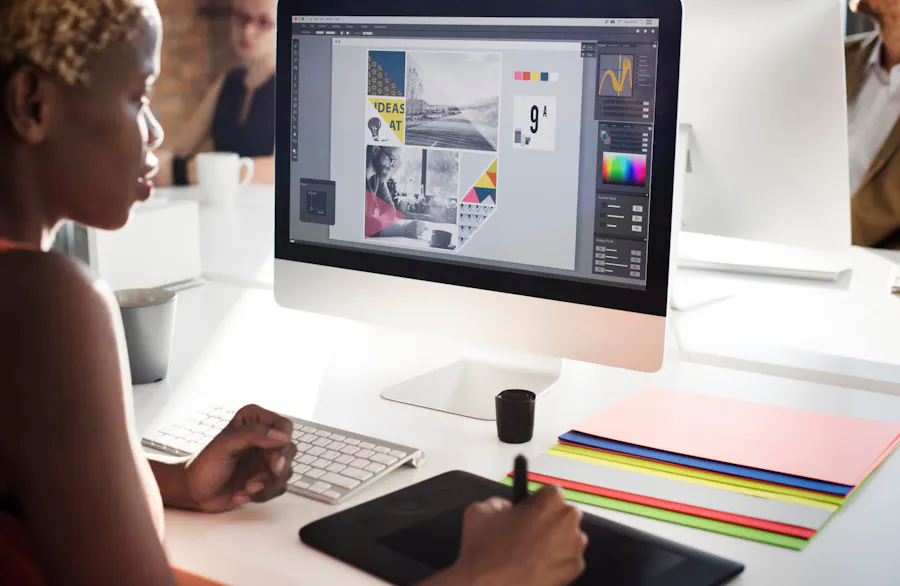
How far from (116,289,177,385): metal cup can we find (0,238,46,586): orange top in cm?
64

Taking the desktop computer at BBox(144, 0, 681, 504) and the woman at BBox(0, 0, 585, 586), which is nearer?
the woman at BBox(0, 0, 585, 586)

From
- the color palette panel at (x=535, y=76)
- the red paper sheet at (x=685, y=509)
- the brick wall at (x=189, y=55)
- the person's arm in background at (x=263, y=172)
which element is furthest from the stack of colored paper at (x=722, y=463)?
the brick wall at (x=189, y=55)

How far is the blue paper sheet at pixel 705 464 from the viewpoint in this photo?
1.07 m

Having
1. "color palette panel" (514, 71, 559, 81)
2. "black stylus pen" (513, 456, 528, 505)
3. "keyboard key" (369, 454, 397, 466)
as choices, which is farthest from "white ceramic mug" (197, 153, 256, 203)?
"black stylus pen" (513, 456, 528, 505)

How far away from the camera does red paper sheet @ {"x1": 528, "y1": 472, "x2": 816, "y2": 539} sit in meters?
0.97

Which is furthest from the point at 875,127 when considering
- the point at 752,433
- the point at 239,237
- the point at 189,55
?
the point at 189,55

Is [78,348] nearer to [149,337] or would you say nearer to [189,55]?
[149,337]

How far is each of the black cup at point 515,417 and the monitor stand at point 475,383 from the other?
8 centimetres

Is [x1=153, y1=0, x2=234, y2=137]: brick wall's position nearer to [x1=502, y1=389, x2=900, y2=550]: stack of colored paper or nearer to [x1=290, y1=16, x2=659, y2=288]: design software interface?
[x1=290, y1=16, x2=659, y2=288]: design software interface

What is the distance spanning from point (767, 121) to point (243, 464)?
110 cm

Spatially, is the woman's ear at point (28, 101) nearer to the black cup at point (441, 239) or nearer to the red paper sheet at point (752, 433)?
the black cup at point (441, 239)

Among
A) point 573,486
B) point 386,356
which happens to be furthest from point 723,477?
point 386,356

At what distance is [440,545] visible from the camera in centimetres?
93

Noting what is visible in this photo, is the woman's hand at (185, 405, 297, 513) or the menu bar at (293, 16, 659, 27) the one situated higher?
the menu bar at (293, 16, 659, 27)
